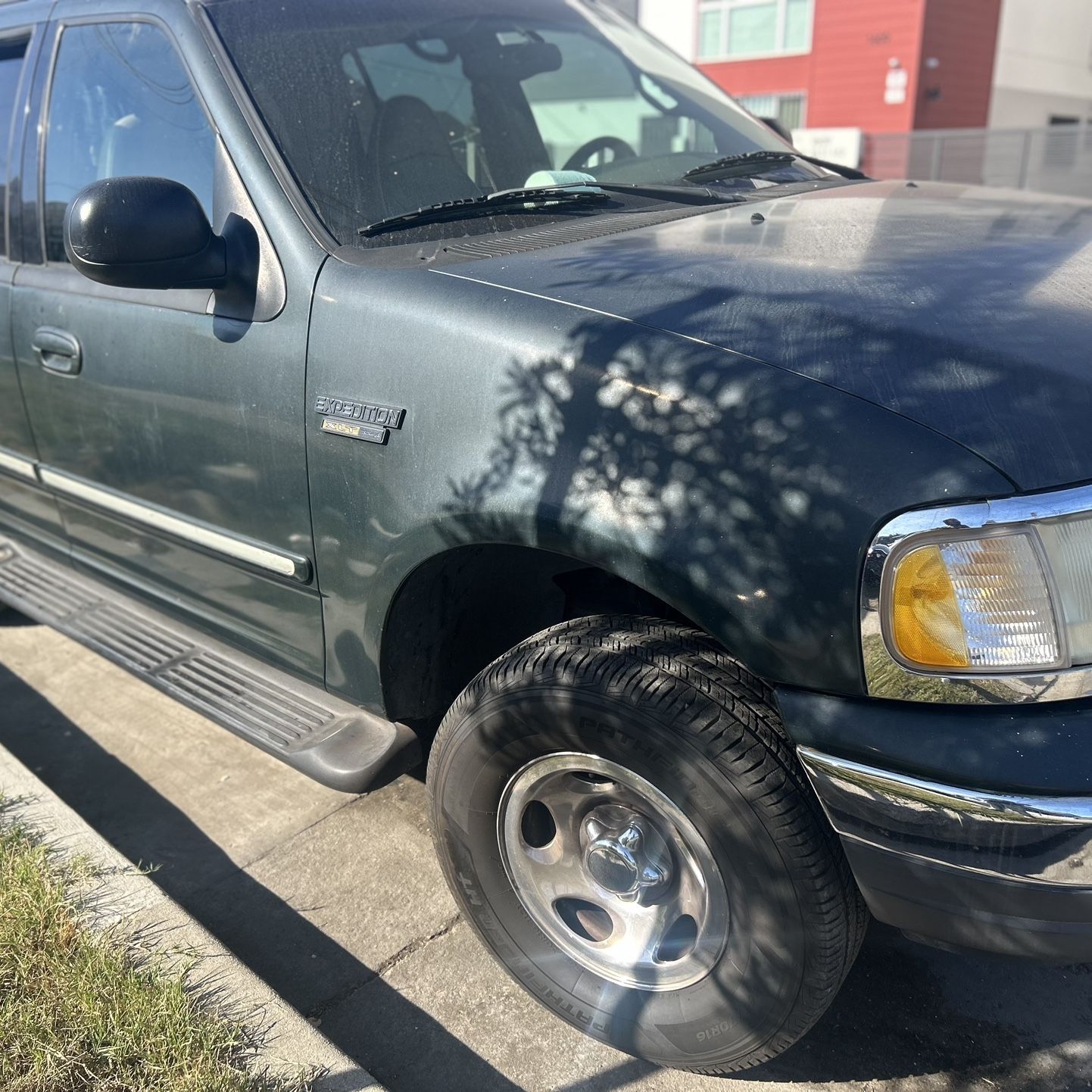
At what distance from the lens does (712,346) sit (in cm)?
166

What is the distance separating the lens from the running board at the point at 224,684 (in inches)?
89.4

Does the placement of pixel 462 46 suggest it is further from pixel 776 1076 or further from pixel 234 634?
pixel 776 1076

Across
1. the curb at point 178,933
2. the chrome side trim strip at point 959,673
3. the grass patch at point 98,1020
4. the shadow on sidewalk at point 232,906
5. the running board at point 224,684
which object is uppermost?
the chrome side trim strip at point 959,673

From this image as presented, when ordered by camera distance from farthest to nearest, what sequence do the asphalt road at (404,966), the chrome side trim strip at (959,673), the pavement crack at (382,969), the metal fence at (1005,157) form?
the metal fence at (1005,157)
the pavement crack at (382,969)
the asphalt road at (404,966)
the chrome side trim strip at (959,673)

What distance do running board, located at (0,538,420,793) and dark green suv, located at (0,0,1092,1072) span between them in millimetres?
11

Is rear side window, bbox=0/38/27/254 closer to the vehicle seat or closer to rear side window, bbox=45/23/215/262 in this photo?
rear side window, bbox=45/23/215/262

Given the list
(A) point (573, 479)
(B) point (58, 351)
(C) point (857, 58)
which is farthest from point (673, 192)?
(C) point (857, 58)

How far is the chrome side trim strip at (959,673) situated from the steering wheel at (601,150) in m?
1.94

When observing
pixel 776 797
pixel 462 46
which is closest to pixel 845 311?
pixel 776 797

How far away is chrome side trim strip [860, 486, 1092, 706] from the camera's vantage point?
1457mm

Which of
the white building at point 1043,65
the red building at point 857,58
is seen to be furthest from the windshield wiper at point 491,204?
the white building at point 1043,65

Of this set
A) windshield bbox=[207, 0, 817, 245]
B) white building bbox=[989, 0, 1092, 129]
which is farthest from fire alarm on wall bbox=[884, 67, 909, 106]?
windshield bbox=[207, 0, 817, 245]

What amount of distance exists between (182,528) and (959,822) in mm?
1921

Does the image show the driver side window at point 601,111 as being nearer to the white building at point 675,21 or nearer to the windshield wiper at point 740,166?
the windshield wiper at point 740,166
